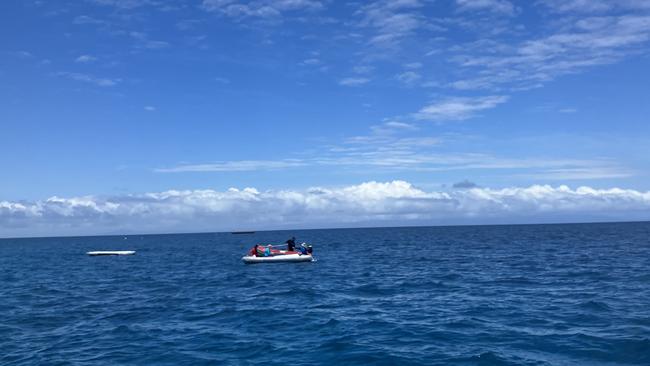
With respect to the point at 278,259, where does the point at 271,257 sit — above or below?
above

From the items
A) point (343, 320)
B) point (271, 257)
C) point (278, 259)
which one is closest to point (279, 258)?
point (278, 259)

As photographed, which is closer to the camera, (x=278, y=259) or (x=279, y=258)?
(x=279, y=258)

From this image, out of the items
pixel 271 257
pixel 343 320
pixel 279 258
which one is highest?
pixel 271 257

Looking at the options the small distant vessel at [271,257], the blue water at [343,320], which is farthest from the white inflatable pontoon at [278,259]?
the blue water at [343,320]

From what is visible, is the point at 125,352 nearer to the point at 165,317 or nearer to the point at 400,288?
the point at 165,317

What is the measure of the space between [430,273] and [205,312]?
2432 centimetres

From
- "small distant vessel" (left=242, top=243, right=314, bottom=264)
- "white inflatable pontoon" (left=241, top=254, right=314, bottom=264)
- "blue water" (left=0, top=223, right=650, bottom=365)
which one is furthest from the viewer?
"small distant vessel" (left=242, top=243, right=314, bottom=264)

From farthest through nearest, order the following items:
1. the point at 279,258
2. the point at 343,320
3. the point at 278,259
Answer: the point at 278,259
the point at 279,258
the point at 343,320

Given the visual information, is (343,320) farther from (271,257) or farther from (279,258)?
(271,257)

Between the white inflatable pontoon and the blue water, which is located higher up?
the white inflatable pontoon

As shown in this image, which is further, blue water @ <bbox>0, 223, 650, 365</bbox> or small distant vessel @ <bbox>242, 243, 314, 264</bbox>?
small distant vessel @ <bbox>242, 243, 314, 264</bbox>

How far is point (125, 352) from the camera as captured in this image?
69.0ft

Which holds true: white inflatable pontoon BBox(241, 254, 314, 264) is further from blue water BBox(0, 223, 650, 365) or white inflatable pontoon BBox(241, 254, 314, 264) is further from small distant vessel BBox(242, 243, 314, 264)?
blue water BBox(0, 223, 650, 365)

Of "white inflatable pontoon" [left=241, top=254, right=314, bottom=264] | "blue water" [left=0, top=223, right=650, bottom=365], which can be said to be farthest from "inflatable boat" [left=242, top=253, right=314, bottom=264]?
"blue water" [left=0, top=223, right=650, bottom=365]
